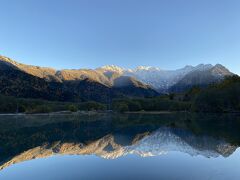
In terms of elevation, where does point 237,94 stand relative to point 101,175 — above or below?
above

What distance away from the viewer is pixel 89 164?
29922 millimetres

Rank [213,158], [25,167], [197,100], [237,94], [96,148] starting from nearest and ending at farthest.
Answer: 1. [25,167]
2. [213,158]
3. [96,148]
4. [237,94]
5. [197,100]

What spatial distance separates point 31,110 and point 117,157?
576 feet

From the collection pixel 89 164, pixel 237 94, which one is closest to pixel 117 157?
pixel 89 164

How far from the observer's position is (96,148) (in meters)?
42.4

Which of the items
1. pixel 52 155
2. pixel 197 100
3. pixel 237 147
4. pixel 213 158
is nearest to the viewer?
pixel 213 158

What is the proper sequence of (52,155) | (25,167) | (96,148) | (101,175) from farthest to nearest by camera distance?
(96,148) < (52,155) < (25,167) < (101,175)

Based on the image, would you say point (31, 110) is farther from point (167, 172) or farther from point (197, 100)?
point (167, 172)

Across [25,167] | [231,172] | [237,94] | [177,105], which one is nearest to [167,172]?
[231,172]

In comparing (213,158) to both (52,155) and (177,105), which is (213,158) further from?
(177,105)

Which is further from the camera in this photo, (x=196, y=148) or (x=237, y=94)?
(x=237, y=94)

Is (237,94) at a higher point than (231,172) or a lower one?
higher

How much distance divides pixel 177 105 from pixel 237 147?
149758 millimetres

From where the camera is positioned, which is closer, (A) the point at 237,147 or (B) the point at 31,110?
(A) the point at 237,147
